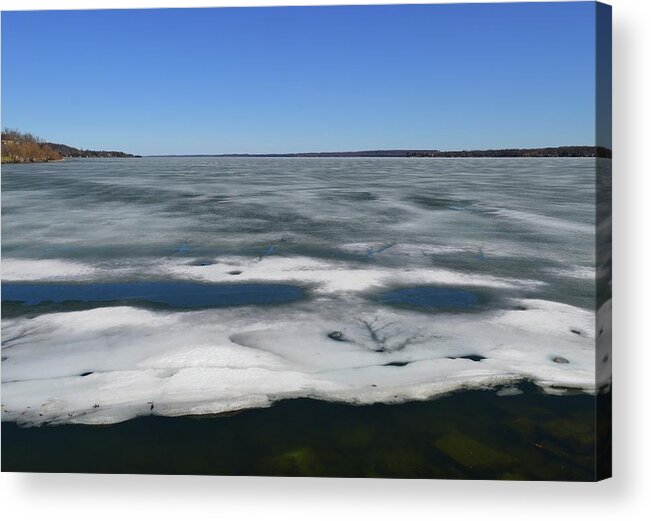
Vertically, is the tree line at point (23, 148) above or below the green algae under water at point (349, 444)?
above

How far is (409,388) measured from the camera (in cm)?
364

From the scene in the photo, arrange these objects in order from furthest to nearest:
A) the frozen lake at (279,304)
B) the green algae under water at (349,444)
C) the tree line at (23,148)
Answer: the tree line at (23,148) < the frozen lake at (279,304) < the green algae under water at (349,444)

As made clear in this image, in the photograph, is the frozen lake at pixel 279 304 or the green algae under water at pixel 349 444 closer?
the green algae under water at pixel 349 444

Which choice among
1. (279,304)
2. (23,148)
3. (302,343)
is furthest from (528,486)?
(23,148)

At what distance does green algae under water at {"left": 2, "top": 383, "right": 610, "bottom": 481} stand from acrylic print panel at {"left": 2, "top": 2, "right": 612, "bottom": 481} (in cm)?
1

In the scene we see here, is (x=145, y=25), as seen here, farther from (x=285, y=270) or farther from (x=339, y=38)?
(x=285, y=270)

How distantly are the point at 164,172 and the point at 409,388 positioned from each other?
1065 cm

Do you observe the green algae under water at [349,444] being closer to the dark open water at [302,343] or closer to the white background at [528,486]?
the dark open water at [302,343]

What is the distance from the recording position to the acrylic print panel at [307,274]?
11.3 ft

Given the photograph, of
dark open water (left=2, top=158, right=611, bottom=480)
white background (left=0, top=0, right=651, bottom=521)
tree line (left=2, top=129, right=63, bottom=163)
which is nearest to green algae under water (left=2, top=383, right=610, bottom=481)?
dark open water (left=2, top=158, right=611, bottom=480)

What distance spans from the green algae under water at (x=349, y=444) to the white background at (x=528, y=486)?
111 millimetres

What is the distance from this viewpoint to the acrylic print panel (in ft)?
11.3

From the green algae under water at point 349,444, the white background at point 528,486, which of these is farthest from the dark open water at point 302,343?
the white background at point 528,486

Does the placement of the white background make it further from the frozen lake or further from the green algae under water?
the frozen lake
